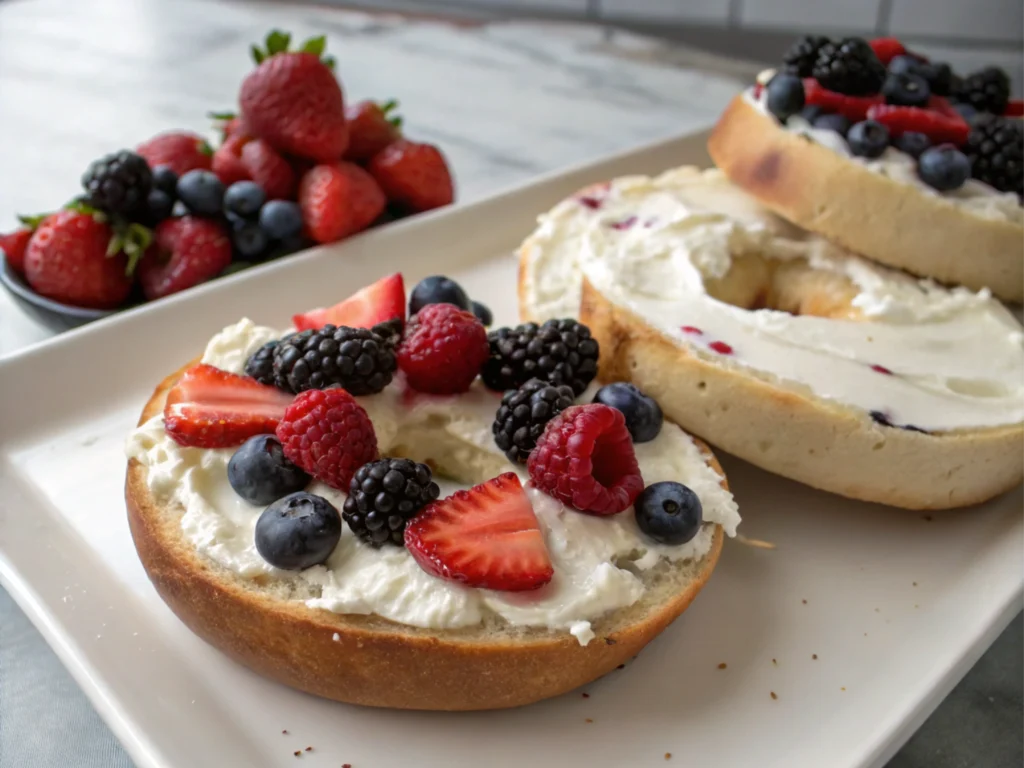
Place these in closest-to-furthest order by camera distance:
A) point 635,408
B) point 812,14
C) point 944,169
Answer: point 635,408 < point 944,169 < point 812,14

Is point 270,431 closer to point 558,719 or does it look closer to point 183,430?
point 183,430

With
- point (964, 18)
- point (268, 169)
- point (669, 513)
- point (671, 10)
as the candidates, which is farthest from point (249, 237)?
point (964, 18)

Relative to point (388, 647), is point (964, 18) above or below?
above

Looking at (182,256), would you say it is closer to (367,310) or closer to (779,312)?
(367,310)

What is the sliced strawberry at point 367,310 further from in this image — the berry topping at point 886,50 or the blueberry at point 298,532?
the berry topping at point 886,50

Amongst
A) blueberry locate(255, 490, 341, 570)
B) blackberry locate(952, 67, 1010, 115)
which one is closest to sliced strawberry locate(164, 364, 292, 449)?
blueberry locate(255, 490, 341, 570)

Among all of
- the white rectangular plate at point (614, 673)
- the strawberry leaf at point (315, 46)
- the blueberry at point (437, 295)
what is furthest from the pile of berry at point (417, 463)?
the strawberry leaf at point (315, 46)

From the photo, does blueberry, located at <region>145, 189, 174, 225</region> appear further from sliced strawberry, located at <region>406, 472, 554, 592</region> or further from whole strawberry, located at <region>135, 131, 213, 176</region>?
sliced strawberry, located at <region>406, 472, 554, 592</region>
